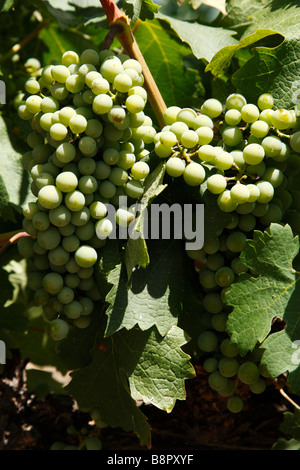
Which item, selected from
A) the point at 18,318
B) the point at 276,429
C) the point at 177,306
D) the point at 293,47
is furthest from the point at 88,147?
the point at 276,429

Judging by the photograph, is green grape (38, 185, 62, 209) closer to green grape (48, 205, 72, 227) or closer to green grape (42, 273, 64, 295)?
green grape (48, 205, 72, 227)

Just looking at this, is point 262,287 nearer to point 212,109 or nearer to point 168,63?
point 212,109

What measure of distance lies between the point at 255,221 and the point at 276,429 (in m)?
0.56

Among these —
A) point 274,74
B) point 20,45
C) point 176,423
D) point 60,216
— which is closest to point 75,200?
point 60,216

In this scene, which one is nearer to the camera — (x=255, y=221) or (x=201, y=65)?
(x=255, y=221)

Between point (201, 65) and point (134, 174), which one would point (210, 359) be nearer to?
point (134, 174)

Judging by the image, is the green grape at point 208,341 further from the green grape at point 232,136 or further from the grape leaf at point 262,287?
the green grape at point 232,136

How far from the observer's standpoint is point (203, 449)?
1312mm

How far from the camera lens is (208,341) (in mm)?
1156

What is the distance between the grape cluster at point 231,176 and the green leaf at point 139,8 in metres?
0.21

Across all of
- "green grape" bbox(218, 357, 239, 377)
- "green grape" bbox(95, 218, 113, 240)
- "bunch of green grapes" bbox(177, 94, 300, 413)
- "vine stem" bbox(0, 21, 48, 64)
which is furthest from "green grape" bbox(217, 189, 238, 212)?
"vine stem" bbox(0, 21, 48, 64)

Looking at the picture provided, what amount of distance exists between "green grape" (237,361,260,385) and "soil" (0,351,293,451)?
16cm

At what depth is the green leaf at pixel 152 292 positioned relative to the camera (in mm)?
1069

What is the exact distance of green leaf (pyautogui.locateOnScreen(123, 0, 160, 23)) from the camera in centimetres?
109
